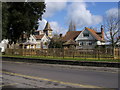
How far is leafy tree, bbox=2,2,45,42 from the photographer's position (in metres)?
32.4

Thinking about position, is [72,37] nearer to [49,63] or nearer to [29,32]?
[29,32]

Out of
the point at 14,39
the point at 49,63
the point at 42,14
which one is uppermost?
the point at 42,14

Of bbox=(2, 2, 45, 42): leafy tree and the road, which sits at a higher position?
bbox=(2, 2, 45, 42): leafy tree

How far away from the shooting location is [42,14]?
126ft

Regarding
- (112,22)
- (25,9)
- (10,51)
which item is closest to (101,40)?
(112,22)

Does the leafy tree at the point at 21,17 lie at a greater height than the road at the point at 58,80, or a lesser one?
greater

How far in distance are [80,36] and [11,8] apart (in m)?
27.1

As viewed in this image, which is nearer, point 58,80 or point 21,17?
point 58,80

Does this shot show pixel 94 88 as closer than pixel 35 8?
Yes

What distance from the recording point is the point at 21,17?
32406 millimetres

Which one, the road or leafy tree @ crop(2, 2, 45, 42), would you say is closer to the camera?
the road

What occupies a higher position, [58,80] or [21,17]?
[21,17]

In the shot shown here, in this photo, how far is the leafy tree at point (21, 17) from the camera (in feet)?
106

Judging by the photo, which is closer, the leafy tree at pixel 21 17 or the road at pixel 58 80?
the road at pixel 58 80
